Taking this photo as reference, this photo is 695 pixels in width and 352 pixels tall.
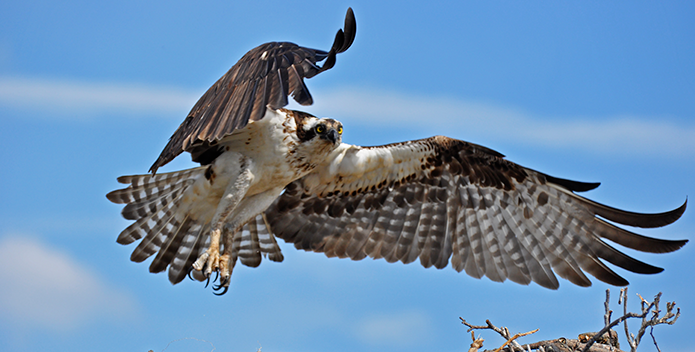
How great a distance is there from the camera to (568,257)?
7352mm

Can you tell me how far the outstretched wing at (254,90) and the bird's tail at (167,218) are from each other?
4.94 feet

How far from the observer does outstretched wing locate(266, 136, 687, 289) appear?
723 centimetres

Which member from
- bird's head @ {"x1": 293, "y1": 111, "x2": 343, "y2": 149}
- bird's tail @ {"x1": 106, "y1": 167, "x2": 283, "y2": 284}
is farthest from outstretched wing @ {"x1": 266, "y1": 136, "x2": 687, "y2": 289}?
bird's tail @ {"x1": 106, "y1": 167, "x2": 283, "y2": 284}

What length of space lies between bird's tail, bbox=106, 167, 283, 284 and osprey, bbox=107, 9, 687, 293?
0.01 metres

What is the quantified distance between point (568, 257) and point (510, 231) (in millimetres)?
746

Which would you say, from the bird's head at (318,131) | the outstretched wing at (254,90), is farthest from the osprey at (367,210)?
the outstretched wing at (254,90)

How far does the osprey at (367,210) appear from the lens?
647cm

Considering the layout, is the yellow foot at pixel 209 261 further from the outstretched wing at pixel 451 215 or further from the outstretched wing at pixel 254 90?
the outstretched wing at pixel 451 215

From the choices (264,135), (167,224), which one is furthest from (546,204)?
(167,224)

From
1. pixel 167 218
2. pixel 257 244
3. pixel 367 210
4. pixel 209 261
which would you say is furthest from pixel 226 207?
pixel 367 210

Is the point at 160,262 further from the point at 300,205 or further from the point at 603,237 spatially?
the point at 603,237

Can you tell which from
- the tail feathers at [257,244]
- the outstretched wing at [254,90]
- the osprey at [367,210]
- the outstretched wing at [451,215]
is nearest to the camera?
the outstretched wing at [254,90]

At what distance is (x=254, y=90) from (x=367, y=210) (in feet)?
10.8

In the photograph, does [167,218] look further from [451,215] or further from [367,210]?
[451,215]
